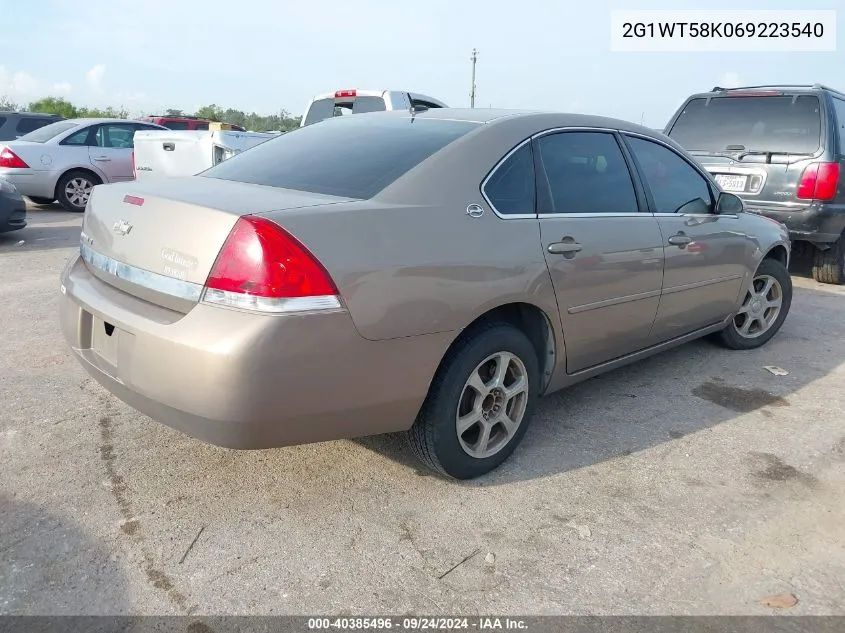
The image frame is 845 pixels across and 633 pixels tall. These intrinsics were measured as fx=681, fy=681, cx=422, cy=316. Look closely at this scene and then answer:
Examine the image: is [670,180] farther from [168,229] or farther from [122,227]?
[122,227]

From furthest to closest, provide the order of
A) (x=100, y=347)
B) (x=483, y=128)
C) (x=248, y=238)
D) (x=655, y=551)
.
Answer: (x=483, y=128) → (x=100, y=347) → (x=655, y=551) → (x=248, y=238)

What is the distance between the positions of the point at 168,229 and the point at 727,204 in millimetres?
3391

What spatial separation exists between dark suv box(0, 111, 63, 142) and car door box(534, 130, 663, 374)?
44.3 ft

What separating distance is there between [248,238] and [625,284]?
2.00 metres

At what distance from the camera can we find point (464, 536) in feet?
8.37

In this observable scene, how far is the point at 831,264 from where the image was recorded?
7.10 m

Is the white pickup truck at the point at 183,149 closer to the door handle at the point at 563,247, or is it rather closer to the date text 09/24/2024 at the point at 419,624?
the door handle at the point at 563,247

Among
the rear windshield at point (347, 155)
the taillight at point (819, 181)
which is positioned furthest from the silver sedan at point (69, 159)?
the taillight at point (819, 181)

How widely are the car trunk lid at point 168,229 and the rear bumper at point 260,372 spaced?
0.08 metres

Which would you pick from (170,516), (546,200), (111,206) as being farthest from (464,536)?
(111,206)

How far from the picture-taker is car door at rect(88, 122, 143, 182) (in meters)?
10.9

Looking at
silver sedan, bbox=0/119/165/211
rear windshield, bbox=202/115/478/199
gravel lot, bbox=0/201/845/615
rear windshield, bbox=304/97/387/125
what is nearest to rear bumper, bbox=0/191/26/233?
silver sedan, bbox=0/119/165/211

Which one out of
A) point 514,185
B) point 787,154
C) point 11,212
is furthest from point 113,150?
point 514,185

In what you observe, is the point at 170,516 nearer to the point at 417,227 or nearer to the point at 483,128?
the point at 417,227
